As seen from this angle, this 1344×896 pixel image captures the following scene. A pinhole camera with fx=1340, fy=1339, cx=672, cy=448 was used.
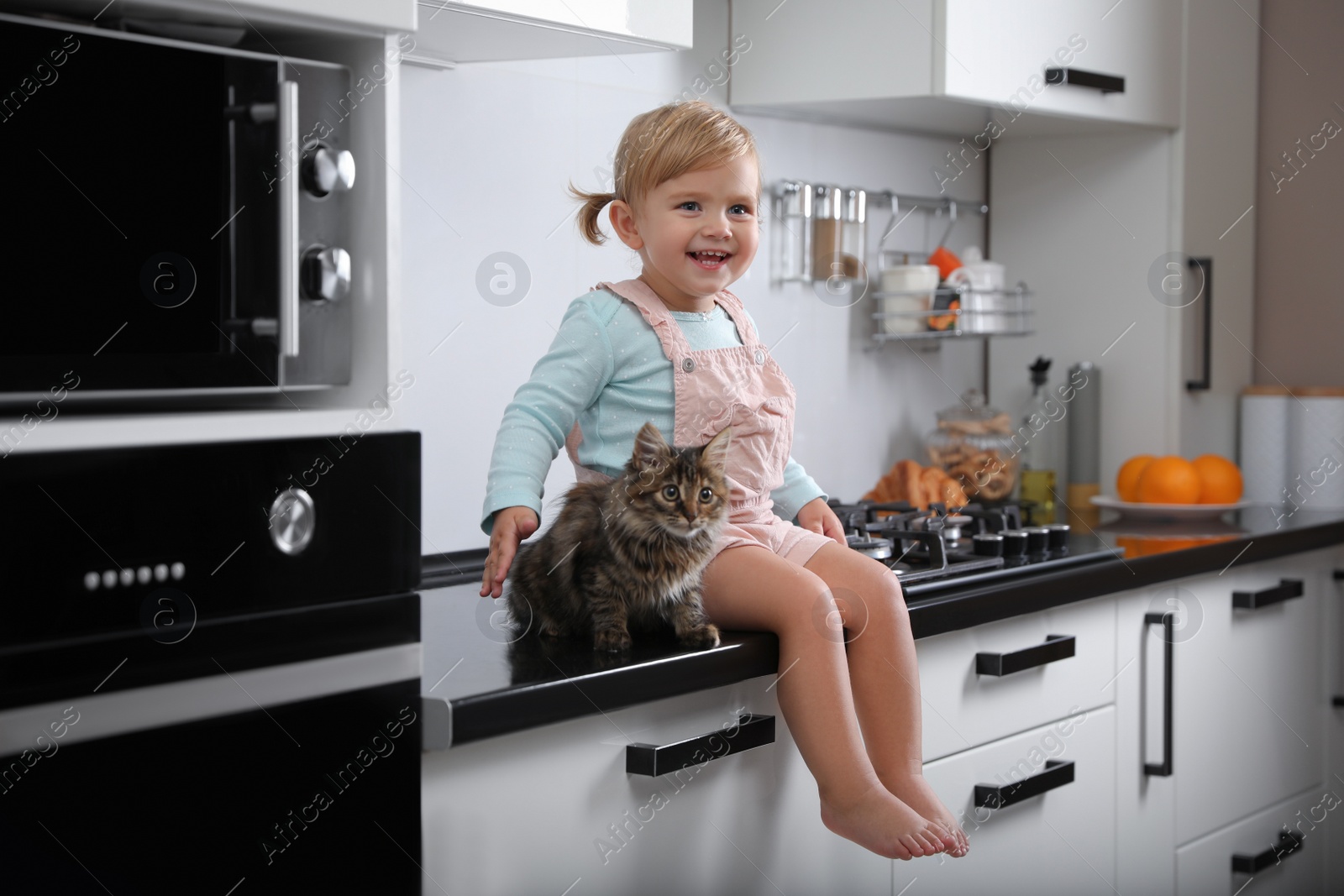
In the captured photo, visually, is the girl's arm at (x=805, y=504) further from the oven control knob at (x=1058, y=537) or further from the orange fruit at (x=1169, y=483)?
the orange fruit at (x=1169, y=483)

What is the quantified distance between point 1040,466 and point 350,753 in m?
1.71

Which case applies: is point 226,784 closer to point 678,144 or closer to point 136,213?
point 136,213

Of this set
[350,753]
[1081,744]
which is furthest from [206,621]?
[1081,744]

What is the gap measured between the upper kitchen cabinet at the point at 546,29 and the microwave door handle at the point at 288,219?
415 mm

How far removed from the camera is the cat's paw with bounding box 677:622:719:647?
1.20 meters

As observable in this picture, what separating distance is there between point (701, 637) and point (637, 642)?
2.5 inches

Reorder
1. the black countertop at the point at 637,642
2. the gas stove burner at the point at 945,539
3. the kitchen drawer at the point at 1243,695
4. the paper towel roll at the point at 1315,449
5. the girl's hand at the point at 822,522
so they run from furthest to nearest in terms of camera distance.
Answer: the paper towel roll at the point at 1315,449, the kitchen drawer at the point at 1243,695, the gas stove burner at the point at 945,539, the girl's hand at the point at 822,522, the black countertop at the point at 637,642

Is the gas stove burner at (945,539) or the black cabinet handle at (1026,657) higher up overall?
the gas stove burner at (945,539)

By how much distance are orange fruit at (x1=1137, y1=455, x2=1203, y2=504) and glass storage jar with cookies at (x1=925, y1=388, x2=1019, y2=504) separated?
215 millimetres

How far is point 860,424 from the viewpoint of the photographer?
2277mm

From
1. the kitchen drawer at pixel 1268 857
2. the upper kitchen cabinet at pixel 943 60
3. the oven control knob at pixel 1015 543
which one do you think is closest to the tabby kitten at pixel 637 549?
the oven control knob at pixel 1015 543

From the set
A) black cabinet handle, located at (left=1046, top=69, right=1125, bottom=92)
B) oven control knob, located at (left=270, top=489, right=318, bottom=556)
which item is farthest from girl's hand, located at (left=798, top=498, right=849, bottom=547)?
black cabinet handle, located at (left=1046, top=69, right=1125, bottom=92)

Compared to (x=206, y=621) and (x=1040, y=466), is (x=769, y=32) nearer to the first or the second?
(x=1040, y=466)

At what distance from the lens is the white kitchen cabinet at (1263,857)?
1900 millimetres
